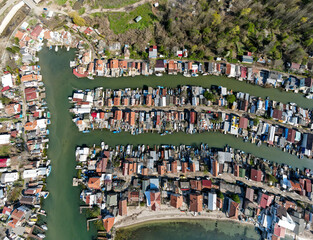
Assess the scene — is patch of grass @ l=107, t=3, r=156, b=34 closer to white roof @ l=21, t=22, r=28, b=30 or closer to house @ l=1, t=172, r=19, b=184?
white roof @ l=21, t=22, r=28, b=30

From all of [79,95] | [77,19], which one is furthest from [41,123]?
[77,19]

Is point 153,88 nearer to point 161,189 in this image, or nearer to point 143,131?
point 143,131

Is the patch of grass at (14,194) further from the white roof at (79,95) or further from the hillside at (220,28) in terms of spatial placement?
the hillside at (220,28)

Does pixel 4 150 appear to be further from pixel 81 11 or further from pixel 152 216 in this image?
pixel 81 11

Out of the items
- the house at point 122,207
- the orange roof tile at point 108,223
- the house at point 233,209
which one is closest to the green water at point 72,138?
the orange roof tile at point 108,223

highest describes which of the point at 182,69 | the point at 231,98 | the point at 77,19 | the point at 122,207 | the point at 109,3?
the point at 109,3

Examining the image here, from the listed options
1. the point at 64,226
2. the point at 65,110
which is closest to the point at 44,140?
the point at 65,110
